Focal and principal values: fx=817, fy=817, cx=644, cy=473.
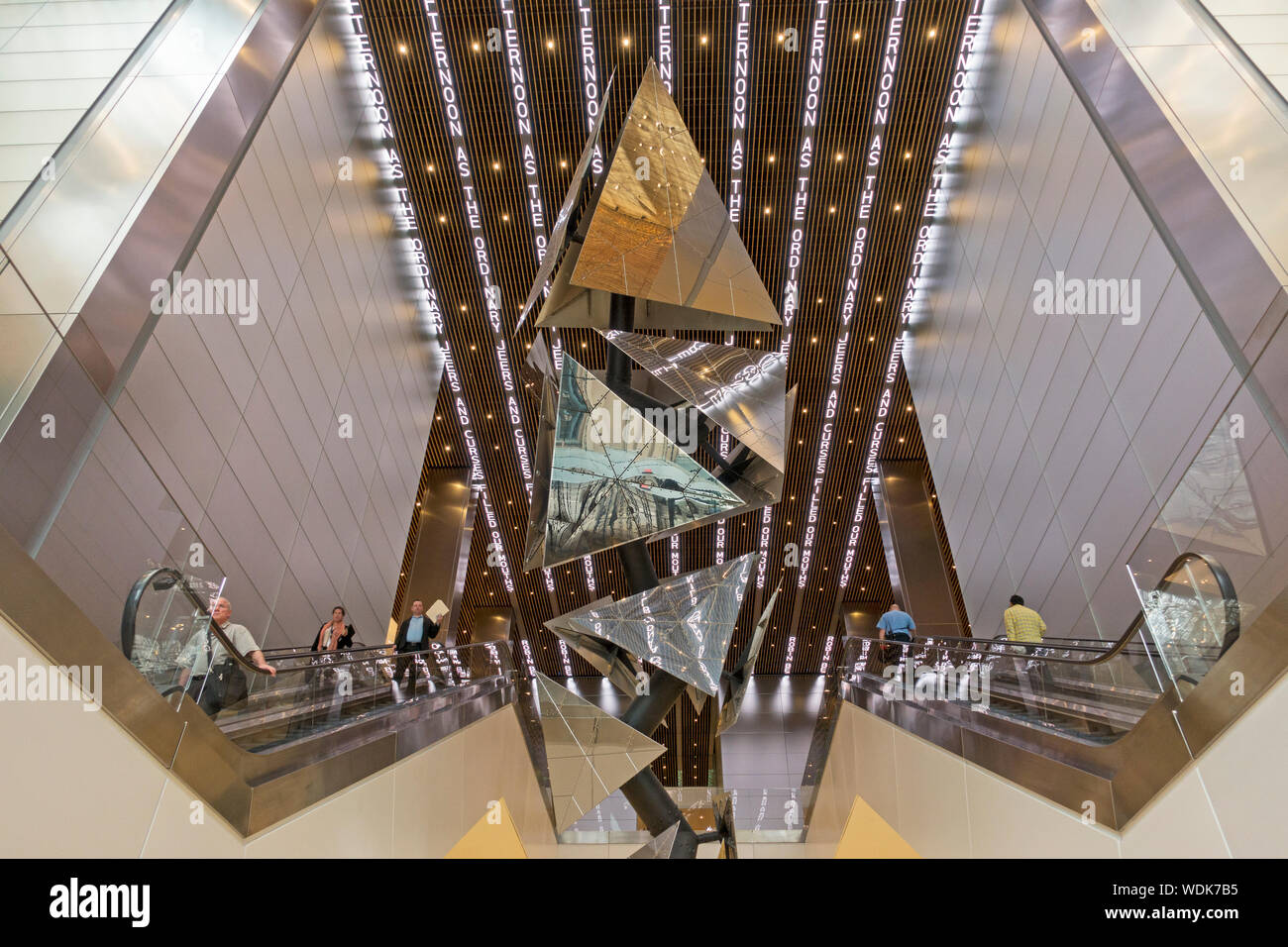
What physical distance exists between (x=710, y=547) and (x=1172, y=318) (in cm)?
1800

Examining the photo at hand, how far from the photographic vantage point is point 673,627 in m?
5.94

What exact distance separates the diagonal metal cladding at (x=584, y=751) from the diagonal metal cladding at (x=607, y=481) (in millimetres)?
1248

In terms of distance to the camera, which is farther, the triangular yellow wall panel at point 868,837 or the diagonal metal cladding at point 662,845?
the triangular yellow wall panel at point 868,837

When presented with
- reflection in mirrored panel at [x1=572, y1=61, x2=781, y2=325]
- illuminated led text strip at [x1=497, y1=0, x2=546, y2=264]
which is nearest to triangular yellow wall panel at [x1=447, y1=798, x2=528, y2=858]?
reflection in mirrored panel at [x1=572, y1=61, x2=781, y2=325]

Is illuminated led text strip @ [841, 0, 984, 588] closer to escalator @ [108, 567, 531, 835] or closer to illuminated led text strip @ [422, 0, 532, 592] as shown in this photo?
illuminated led text strip @ [422, 0, 532, 592]

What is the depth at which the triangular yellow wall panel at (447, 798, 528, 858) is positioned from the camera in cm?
841

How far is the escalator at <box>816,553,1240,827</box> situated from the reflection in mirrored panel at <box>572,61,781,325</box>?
10.9 ft

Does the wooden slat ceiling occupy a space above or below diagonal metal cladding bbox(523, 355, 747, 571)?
above

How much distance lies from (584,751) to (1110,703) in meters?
3.60

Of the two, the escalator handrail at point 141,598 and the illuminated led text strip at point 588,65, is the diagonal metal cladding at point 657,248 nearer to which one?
the escalator handrail at point 141,598

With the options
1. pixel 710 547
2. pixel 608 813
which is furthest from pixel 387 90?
pixel 710 547

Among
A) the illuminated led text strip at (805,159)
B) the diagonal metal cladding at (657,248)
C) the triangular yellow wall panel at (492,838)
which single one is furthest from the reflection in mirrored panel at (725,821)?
the illuminated led text strip at (805,159)

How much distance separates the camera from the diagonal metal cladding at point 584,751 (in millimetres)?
6191
